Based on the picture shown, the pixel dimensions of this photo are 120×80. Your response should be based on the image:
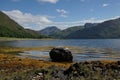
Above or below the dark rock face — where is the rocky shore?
above

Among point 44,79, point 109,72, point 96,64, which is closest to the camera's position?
point 44,79

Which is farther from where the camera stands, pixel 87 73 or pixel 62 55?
pixel 62 55

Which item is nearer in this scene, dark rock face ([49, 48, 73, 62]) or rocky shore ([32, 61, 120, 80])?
rocky shore ([32, 61, 120, 80])

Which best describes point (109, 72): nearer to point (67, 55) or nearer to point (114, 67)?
point (114, 67)

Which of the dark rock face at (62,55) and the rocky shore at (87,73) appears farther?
the dark rock face at (62,55)

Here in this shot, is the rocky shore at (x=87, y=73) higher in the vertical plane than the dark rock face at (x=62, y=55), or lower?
higher

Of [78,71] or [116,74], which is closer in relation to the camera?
[116,74]

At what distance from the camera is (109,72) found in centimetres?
1543

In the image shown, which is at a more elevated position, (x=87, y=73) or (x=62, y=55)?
(x=87, y=73)

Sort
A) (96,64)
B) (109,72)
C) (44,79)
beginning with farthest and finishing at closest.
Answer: (96,64), (109,72), (44,79)

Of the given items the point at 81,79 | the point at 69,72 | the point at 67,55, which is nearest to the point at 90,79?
the point at 81,79

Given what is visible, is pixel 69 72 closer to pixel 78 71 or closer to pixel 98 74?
pixel 78 71

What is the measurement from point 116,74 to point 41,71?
15.9 feet

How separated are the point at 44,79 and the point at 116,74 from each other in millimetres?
3638
